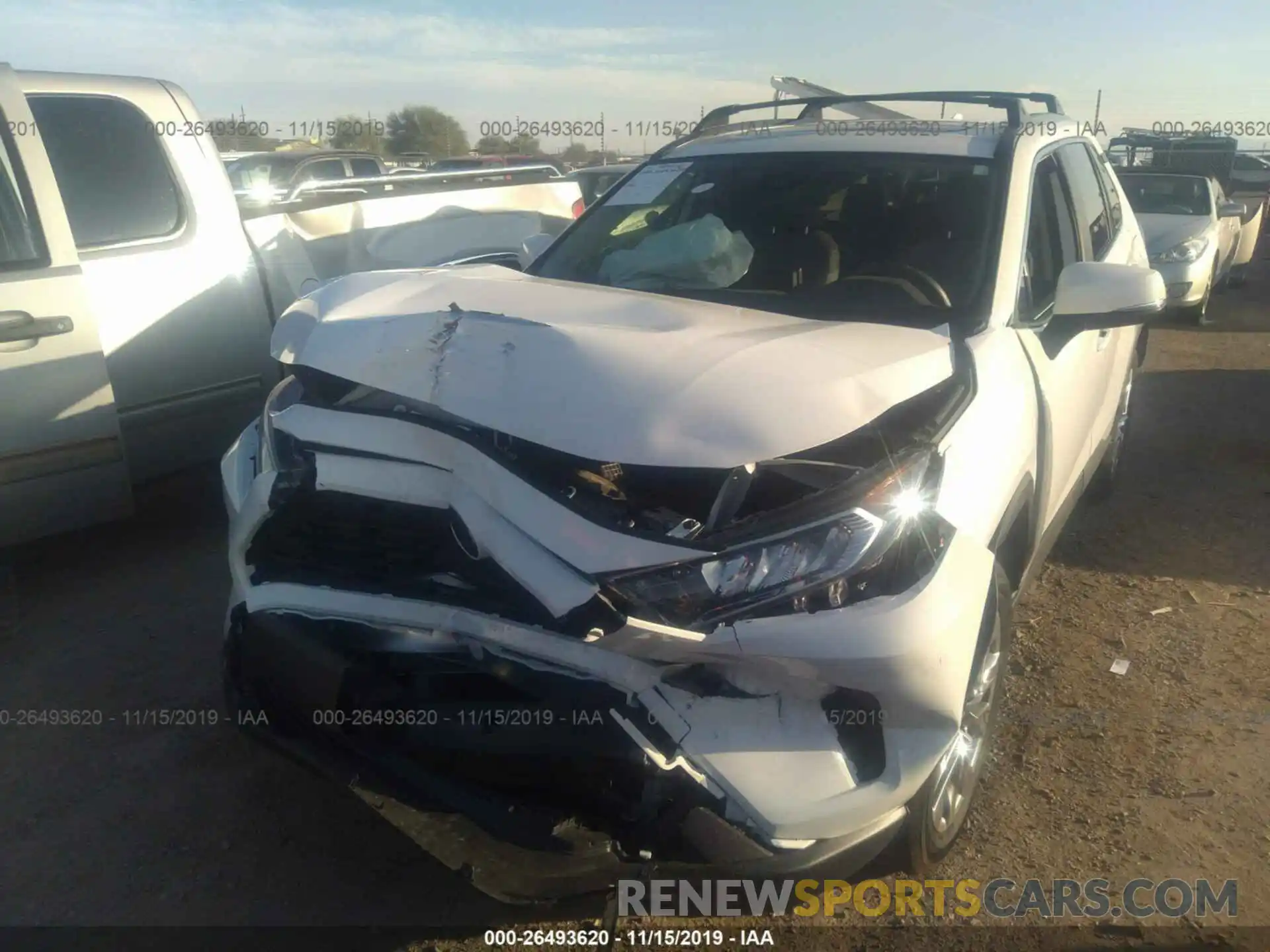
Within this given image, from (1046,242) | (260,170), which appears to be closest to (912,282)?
(1046,242)

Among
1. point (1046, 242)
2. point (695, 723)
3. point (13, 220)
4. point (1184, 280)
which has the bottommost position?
point (1184, 280)

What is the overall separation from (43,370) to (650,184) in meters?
2.30

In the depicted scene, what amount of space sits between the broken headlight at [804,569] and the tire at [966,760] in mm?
402

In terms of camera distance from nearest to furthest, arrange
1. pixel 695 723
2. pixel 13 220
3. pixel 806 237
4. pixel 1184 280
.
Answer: pixel 695 723 → pixel 806 237 → pixel 13 220 → pixel 1184 280

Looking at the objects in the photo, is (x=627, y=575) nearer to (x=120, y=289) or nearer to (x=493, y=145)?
(x=120, y=289)

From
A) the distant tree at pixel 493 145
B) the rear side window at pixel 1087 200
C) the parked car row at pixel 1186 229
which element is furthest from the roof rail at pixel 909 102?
the distant tree at pixel 493 145

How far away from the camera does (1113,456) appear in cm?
486

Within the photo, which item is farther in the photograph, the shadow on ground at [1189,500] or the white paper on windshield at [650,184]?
the shadow on ground at [1189,500]

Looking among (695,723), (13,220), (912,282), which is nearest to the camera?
(695,723)

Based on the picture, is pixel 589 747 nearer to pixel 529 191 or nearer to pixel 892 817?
pixel 892 817

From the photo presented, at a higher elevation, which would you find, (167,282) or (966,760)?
(167,282)

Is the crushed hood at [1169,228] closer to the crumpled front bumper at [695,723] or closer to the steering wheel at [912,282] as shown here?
the steering wheel at [912,282]

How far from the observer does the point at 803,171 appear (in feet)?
11.4

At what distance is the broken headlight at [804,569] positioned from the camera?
6.18 ft
